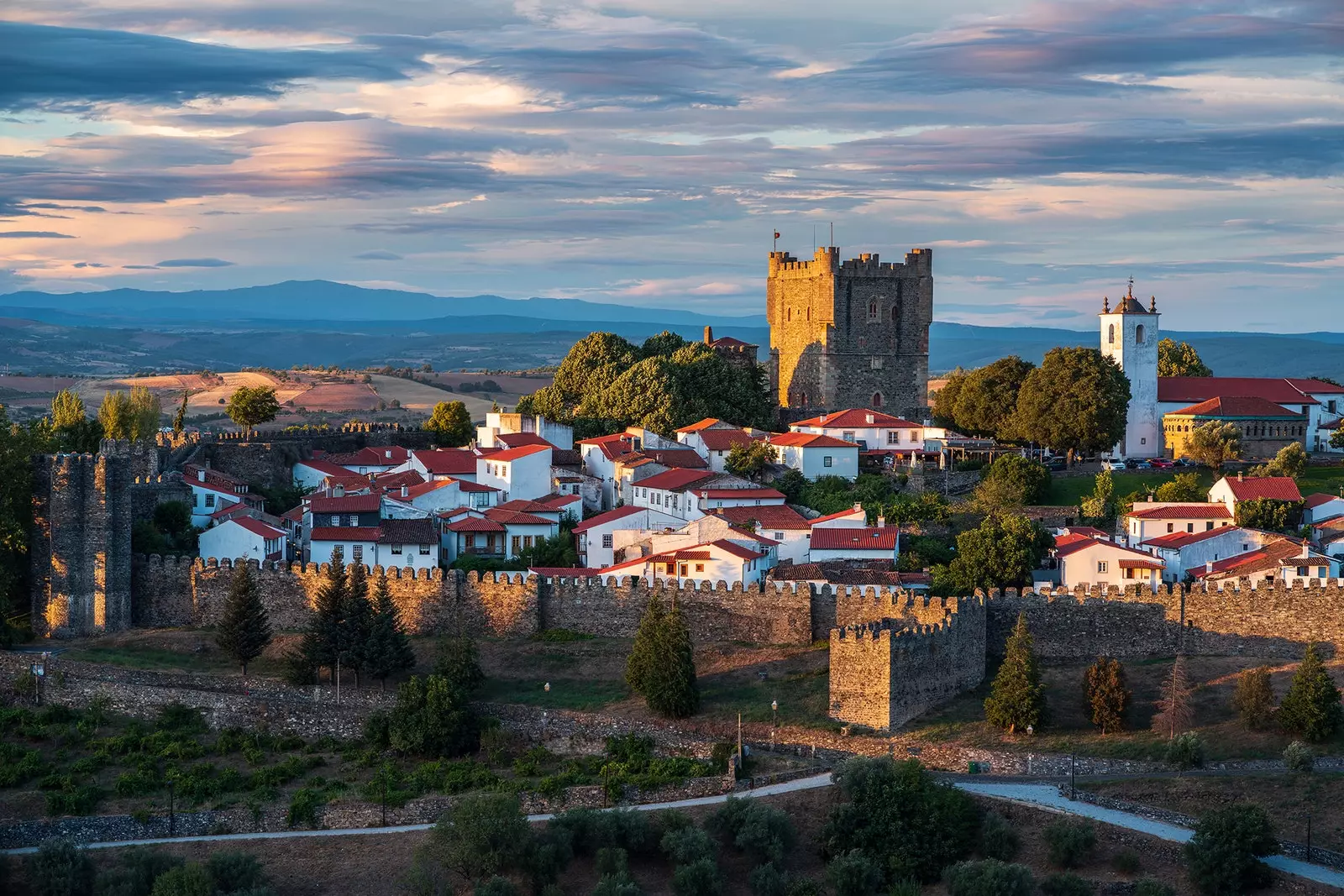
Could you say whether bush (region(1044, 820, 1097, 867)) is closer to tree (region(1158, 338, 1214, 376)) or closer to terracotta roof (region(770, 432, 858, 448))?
terracotta roof (region(770, 432, 858, 448))

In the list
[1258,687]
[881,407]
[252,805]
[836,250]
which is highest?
[836,250]

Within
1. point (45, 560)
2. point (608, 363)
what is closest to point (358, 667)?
point (45, 560)

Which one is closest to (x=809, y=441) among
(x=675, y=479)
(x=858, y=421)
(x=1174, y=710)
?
(x=858, y=421)

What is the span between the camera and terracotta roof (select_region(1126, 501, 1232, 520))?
46.7 meters

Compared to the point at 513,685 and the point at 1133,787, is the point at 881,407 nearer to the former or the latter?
the point at 513,685

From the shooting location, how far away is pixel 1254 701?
3516 centimetres

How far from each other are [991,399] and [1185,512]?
13.5m

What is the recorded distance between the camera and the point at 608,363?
6481 cm

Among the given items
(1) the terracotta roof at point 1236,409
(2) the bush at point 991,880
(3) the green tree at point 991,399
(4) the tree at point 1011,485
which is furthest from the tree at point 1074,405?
(2) the bush at point 991,880

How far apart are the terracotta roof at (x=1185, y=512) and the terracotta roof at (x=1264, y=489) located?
959 millimetres

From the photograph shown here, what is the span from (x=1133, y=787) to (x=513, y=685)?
13.2 meters

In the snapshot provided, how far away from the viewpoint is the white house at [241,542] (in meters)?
46.4

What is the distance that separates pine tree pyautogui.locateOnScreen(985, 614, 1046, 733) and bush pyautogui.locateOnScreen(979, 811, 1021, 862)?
3591 mm

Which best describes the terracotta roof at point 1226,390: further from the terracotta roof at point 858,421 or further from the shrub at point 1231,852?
the shrub at point 1231,852
